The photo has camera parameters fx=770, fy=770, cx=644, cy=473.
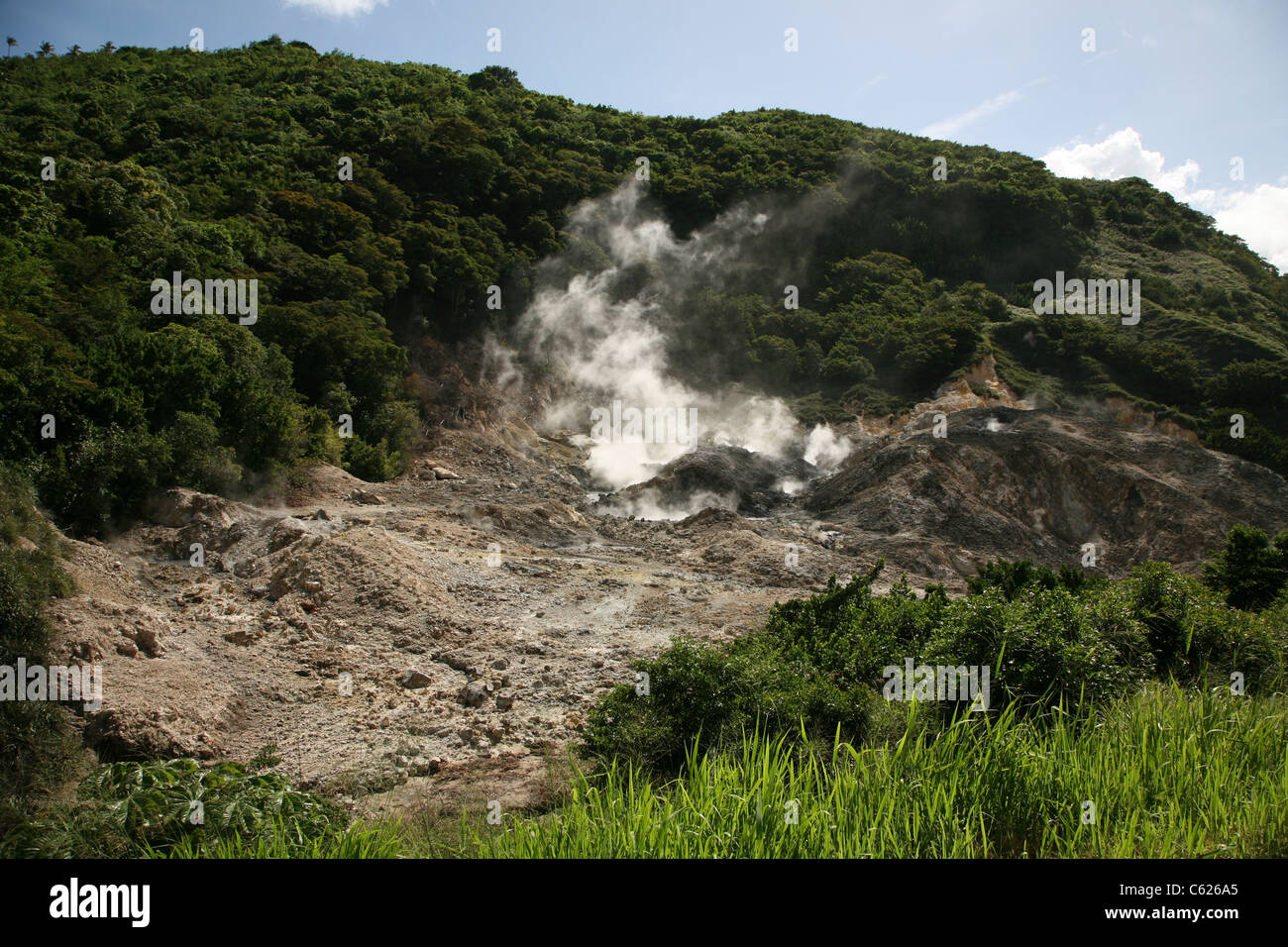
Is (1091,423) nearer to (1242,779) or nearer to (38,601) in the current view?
(1242,779)

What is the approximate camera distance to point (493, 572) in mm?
Answer: 17375

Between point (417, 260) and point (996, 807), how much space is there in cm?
3381

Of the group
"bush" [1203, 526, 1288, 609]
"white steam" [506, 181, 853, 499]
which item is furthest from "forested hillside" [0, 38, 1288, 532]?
"bush" [1203, 526, 1288, 609]

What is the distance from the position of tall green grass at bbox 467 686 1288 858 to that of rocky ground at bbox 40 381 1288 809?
4.32 m

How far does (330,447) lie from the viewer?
23500 millimetres

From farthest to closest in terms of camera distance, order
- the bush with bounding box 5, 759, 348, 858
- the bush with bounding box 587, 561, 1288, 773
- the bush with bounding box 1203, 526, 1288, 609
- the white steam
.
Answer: the white steam, the bush with bounding box 1203, 526, 1288, 609, the bush with bounding box 587, 561, 1288, 773, the bush with bounding box 5, 759, 348, 858

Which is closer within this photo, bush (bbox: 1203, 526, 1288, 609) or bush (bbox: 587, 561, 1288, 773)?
bush (bbox: 587, 561, 1288, 773)

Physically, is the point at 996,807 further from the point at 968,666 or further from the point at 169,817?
the point at 169,817

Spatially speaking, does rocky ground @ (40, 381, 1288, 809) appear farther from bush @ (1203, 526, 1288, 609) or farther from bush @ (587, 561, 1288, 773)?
bush @ (1203, 526, 1288, 609)

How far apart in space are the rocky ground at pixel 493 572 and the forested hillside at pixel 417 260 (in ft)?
9.26

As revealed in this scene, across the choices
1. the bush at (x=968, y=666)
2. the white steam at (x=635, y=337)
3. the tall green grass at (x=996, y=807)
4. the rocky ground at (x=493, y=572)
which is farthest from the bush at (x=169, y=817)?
the white steam at (x=635, y=337)

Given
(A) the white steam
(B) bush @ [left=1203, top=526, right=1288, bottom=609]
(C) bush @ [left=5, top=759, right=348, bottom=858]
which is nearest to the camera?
(C) bush @ [left=5, top=759, right=348, bottom=858]

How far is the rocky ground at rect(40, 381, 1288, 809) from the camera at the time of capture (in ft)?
33.4

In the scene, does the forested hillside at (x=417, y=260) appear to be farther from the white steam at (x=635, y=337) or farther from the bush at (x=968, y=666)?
the bush at (x=968, y=666)
